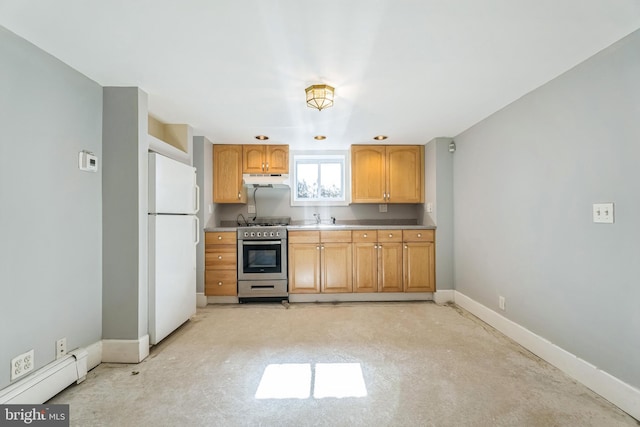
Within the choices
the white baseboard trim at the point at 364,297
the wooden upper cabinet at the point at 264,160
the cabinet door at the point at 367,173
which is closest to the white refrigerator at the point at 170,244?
the wooden upper cabinet at the point at 264,160

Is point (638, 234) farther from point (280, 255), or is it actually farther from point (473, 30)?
point (280, 255)

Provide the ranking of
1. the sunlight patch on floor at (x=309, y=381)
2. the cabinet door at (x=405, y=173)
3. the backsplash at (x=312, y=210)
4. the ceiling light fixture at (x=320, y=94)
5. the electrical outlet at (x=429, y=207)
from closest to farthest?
the sunlight patch on floor at (x=309, y=381) → the ceiling light fixture at (x=320, y=94) → the electrical outlet at (x=429, y=207) → the cabinet door at (x=405, y=173) → the backsplash at (x=312, y=210)

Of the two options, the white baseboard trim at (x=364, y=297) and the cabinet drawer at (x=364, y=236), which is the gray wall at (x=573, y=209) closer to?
the white baseboard trim at (x=364, y=297)

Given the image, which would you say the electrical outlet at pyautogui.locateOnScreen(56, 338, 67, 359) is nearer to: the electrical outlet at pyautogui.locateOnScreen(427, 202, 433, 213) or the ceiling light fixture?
the ceiling light fixture

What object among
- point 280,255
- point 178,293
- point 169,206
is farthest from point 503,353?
point 169,206

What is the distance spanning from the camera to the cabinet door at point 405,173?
159 inches

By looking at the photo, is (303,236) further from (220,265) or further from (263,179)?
(220,265)

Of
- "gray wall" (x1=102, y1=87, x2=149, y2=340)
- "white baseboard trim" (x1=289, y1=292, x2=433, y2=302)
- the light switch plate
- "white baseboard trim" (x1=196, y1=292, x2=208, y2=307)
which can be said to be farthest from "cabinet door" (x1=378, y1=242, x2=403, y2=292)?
"gray wall" (x1=102, y1=87, x2=149, y2=340)

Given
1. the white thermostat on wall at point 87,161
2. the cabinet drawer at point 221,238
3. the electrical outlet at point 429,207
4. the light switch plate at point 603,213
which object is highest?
the white thermostat on wall at point 87,161

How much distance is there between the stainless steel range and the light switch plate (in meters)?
2.99

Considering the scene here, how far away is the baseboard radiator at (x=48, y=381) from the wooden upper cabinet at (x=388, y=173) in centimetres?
331

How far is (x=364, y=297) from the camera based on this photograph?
372cm

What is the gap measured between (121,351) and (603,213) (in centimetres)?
360

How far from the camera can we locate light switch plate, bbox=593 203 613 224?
1.68 meters
